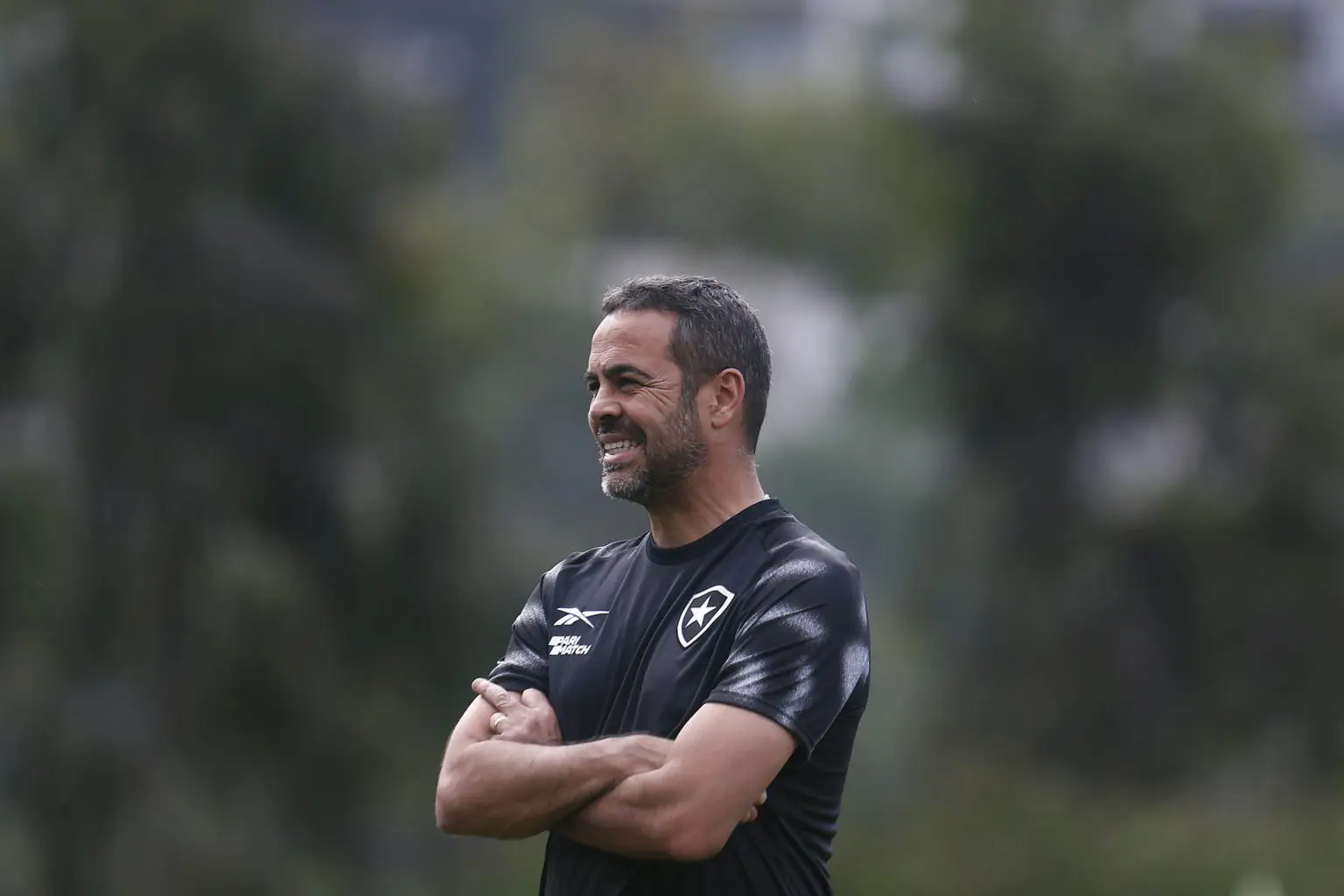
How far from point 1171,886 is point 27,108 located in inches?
577

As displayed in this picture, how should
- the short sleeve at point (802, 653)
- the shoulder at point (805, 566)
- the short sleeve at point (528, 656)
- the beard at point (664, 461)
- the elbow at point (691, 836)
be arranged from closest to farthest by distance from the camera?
the elbow at point (691, 836) < the short sleeve at point (802, 653) < the shoulder at point (805, 566) < the beard at point (664, 461) < the short sleeve at point (528, 656)

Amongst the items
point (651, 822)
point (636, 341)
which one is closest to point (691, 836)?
point (651, 822)

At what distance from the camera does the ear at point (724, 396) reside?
16.0 feet

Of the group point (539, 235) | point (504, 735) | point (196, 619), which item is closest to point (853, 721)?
point (504, 735)

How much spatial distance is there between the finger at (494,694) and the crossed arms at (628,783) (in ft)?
0.36

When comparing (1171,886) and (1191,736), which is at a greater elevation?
(1191,736)

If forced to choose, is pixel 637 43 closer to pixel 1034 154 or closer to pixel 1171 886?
pixel 1034 154

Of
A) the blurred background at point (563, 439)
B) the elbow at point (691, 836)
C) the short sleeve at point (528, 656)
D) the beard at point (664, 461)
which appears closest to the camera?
the elbow at point (691, 836)

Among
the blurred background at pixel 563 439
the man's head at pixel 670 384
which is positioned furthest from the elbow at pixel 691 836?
the blurred background at pixel 563 439

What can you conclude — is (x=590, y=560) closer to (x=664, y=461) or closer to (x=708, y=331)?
(x=664, y=461)

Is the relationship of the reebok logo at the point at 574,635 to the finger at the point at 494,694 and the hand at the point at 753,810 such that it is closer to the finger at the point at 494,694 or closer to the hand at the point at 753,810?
the finger at the point at 494,694

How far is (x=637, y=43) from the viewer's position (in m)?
41.8

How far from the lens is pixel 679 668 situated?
184 inches

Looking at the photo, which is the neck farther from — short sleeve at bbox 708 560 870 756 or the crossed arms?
the crossed arms
